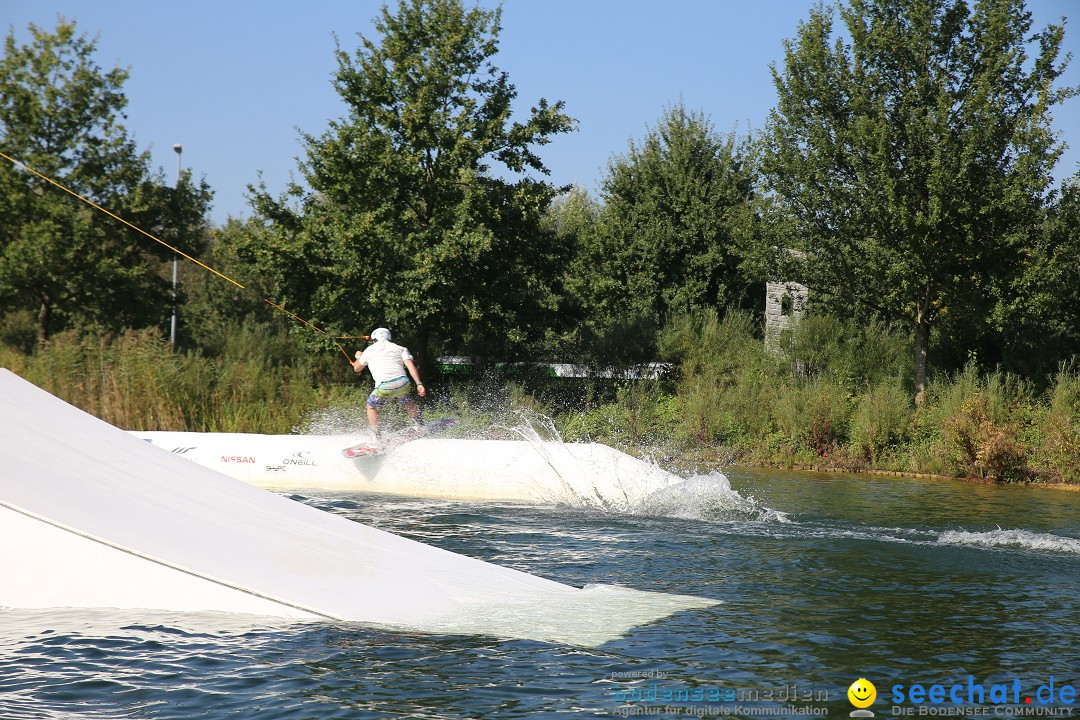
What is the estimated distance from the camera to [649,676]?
5.04 m

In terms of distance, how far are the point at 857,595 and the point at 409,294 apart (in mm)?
12108

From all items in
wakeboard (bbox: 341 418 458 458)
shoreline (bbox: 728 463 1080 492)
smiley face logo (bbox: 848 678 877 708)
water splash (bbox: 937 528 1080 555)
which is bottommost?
smiley face logo (bbox: 848 678 877 708)

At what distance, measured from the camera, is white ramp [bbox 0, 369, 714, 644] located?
17.0 feet

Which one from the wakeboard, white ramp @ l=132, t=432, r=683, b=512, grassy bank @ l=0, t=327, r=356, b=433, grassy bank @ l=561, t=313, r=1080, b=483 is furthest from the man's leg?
grassy bank @ l=561, t=313, r=1080, b=483

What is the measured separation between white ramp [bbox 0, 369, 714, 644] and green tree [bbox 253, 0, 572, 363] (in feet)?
37.2

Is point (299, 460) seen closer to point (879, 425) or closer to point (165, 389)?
point (165, 389)

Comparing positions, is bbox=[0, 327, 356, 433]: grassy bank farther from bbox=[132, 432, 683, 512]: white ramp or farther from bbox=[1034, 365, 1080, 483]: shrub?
bbox=[1034, 365, 1080, 483]: shrub

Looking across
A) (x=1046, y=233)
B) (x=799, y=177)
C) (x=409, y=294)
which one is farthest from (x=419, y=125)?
(x=1046, y=233)

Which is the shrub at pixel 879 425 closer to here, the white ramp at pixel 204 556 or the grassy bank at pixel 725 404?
the grassy bank at pixel 725 404

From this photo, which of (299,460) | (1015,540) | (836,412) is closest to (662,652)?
(1015,540)

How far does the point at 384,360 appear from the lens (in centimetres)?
1289

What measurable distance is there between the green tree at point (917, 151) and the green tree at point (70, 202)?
550 inches

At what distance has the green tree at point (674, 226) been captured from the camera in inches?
973

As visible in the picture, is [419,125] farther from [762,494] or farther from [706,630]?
[706,630]
